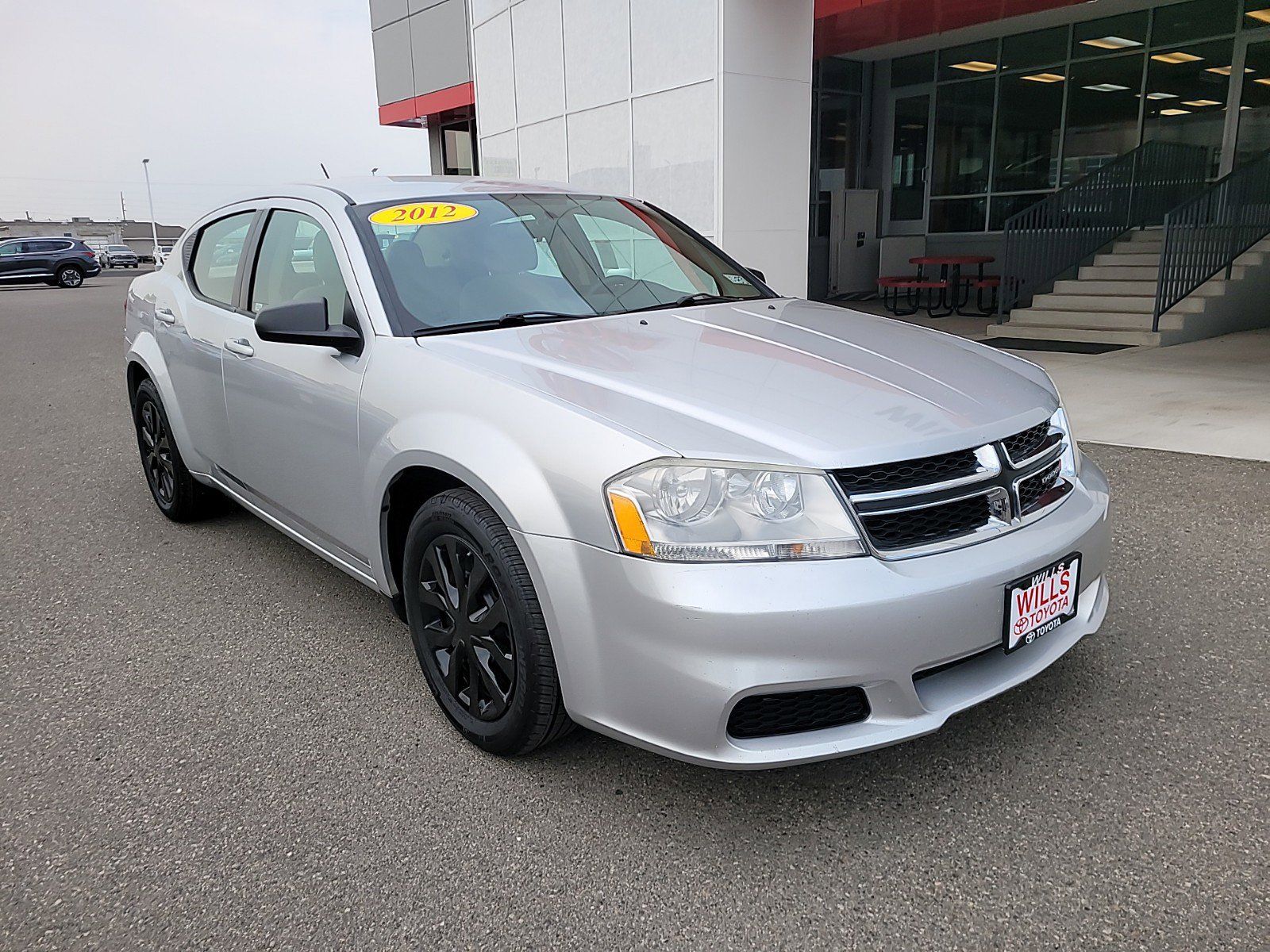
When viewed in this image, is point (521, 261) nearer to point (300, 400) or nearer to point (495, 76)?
point (300, 400)

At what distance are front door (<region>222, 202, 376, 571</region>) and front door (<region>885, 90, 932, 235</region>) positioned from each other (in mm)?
14433

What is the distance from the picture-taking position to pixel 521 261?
325 cm

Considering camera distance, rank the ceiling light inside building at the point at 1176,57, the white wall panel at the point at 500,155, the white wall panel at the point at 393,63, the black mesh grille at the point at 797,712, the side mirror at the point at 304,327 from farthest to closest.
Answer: the white wall panel at the point at 393,63 → the white wall panel at the point at 500,155 → the ceiling light inside building at the point at 1176,57 → the side mirror at the point at 304,327 → the black mesh grille at the point at 797,712

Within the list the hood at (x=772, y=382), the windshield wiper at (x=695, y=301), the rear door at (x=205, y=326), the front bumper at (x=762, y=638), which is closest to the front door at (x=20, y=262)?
the rear door at (x=205, y=326)

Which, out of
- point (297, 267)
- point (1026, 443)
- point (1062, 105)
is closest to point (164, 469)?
point (297, 267)

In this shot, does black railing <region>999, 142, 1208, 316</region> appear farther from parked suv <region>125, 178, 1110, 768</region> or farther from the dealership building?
parked suv <region>125, 178, 1110, 768</region>

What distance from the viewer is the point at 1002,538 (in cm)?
230

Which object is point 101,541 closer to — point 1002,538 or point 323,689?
point 323,689

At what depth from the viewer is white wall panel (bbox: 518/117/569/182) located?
39.2 ft

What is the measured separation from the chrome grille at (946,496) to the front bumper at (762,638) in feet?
0.16

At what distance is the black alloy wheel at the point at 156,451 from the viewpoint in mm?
4582

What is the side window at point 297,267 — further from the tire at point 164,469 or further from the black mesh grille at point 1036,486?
the black mesh grille at point 1036,486

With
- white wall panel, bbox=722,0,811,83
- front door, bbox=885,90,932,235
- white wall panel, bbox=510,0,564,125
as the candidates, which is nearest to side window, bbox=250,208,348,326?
white wall panel, bbox=722,0,811,83

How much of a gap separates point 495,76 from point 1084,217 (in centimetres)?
805
